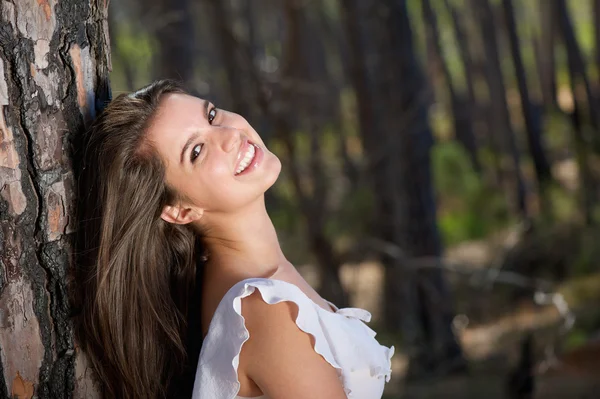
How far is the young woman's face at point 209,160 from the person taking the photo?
6.71 ft

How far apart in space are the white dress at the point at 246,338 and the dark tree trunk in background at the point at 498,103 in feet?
25.9

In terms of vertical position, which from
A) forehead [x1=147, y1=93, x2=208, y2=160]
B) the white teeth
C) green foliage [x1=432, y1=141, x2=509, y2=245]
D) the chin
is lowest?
green foliage [x1=432, y1=141, x2=509, y2=245]

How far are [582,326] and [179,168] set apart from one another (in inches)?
233

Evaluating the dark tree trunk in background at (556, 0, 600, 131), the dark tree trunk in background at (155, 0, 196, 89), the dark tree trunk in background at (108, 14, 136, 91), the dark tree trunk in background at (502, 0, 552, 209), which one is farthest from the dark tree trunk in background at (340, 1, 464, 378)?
the dark tree trunk in background at (556, 0, 600, 131)

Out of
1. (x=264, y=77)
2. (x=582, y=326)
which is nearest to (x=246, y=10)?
A: (x=264, y=77)

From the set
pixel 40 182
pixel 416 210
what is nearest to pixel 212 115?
pixel 40 182

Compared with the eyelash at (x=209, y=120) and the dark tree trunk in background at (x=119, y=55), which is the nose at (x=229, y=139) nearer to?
the eyelash at (x=209, y=120)

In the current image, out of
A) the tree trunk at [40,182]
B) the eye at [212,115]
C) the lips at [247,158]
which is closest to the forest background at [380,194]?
the tree trunk at [40,182]

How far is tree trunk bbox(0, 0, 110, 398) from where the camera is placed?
1.71 m

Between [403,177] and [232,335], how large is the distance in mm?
4092

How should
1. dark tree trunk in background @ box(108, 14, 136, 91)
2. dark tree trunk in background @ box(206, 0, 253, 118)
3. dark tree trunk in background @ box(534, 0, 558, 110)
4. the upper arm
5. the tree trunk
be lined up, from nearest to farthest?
the tree trunk < the upper arm < dark tree trunk in background @ box(206, 0, 253, 118) < dark tree trunk in background @ box(108, 14, 136, 91) < dark tree trunk in background @ box(534, 0, 558, 110)

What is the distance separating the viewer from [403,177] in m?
5.90

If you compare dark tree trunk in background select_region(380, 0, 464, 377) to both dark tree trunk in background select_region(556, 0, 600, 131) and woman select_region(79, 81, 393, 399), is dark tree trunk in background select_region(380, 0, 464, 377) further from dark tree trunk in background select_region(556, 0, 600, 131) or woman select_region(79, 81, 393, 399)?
dark tree trunk in background select_region(556, 0, 600, 131)

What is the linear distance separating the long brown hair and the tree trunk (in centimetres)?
6
